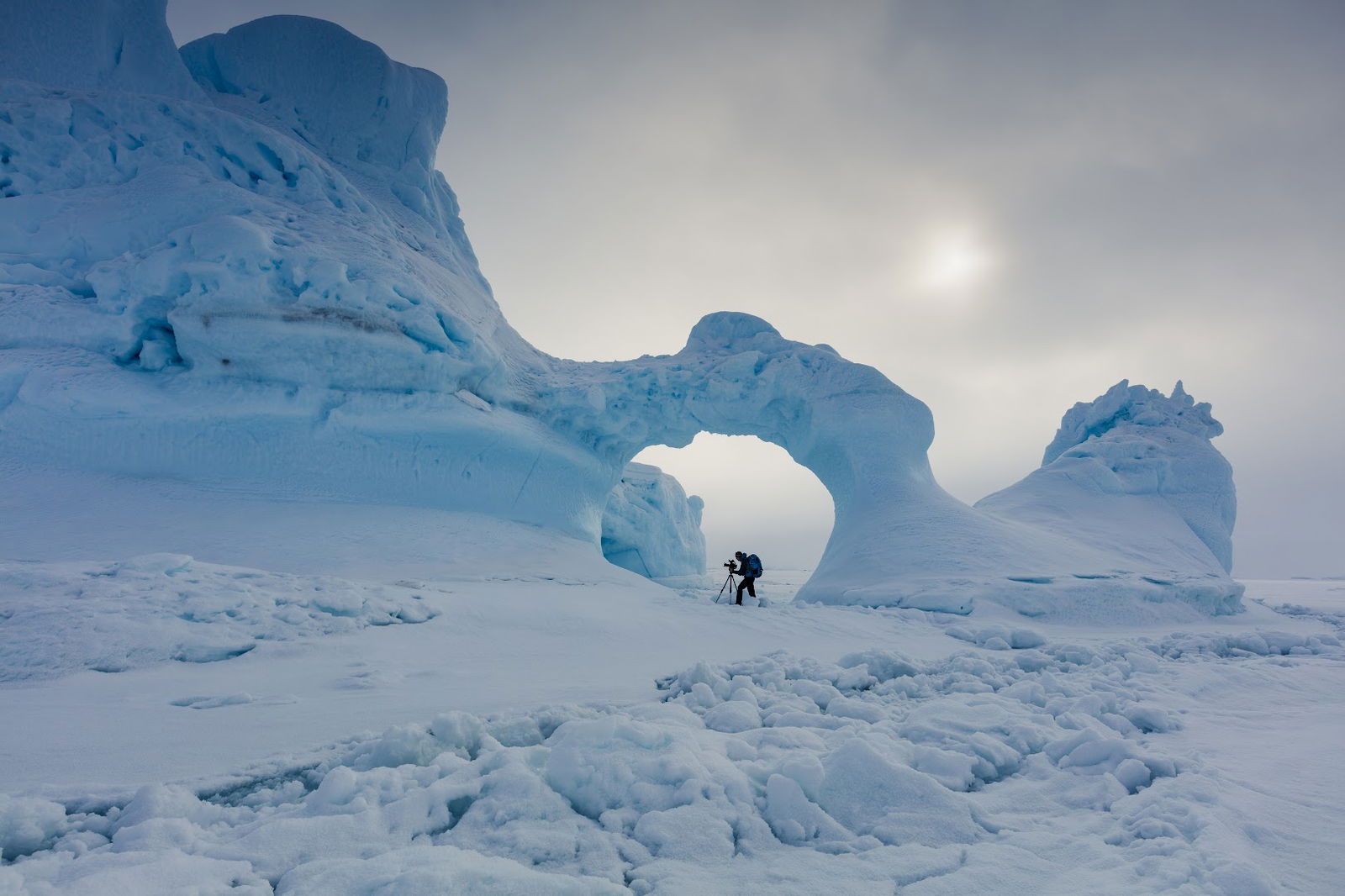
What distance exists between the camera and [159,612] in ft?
15.3

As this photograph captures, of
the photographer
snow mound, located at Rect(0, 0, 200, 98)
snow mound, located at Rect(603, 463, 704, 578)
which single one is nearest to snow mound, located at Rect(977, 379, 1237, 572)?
the photographer

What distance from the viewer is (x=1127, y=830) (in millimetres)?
2121

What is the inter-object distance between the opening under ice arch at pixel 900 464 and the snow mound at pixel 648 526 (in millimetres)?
6024

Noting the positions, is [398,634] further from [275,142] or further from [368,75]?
[368,75]

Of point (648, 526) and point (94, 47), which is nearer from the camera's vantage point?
point (94, 47)

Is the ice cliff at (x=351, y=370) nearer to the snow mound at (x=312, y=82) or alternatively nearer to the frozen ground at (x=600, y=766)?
the snow mound at (x=312, y=82)

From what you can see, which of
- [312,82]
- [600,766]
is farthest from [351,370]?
[600,766]

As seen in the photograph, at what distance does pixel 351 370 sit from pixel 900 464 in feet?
39.6

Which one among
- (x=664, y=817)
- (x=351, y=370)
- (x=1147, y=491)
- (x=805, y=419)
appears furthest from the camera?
(x=1147, y=491)

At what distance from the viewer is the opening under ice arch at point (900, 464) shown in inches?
469

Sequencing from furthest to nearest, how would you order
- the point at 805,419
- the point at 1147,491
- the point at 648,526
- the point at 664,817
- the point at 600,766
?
the point at 648,526 < the point at 1147,491 < the point at 805,419 < the point at 600,766 < the point at 664,817

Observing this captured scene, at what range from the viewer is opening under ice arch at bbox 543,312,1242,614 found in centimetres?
1191

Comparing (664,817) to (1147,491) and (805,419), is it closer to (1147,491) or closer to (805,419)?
(805,419)

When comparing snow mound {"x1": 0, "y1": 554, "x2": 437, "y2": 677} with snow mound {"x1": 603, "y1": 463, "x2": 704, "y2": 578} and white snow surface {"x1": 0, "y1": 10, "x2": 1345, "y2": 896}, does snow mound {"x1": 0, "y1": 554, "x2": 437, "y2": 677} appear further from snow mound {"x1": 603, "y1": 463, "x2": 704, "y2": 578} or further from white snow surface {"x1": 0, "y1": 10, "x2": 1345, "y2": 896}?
snow mound {"x1": 603, "y1": 463, "x2": 704, "y2": 578}
